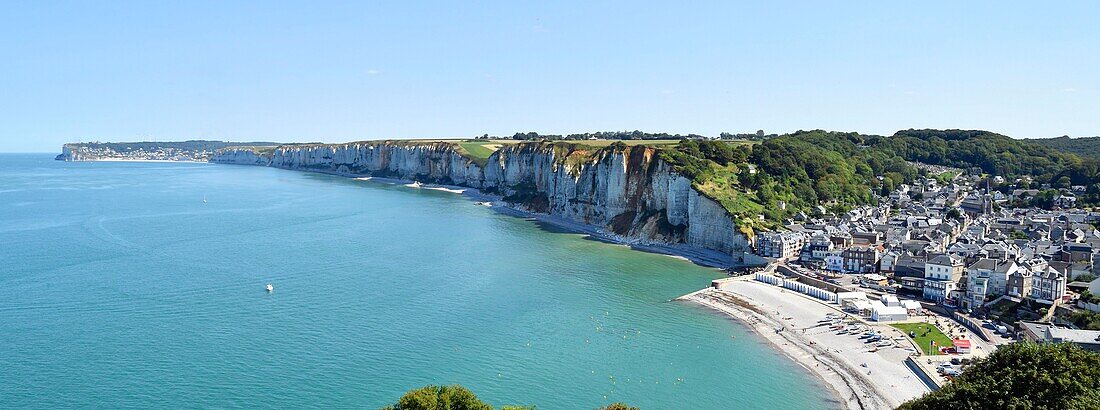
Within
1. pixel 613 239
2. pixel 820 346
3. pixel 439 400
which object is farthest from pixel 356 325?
pixel 613 239

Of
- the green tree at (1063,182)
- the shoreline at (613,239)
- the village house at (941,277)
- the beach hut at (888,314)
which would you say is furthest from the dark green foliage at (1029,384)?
the green tree at (1063,182)

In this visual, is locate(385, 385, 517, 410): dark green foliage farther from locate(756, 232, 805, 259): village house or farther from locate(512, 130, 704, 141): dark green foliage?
locate(512, 130, 704, 141): dark green foliage

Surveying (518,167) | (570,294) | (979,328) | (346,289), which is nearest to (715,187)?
(570,294)

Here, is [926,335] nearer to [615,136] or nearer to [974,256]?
[974,256]

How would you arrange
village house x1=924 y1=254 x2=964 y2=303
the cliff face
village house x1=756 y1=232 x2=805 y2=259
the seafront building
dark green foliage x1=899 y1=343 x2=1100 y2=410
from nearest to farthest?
dark green foliage x1=899 y1=343 x2=1100 y2=410, the seafront building, village house x1=924 y1=254 x2=964 y2=303, village house x1=756 y1=232 x2=805 y2=259, the cliff face

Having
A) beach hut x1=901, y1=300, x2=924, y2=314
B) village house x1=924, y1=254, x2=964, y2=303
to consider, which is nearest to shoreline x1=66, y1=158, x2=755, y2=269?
village house x1=924, y1=254, x2=964, y2=303

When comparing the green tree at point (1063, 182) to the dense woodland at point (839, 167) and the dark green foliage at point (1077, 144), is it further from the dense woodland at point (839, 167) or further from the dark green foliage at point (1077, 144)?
the dark green foliage at point (1077, 144)
